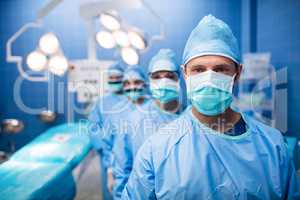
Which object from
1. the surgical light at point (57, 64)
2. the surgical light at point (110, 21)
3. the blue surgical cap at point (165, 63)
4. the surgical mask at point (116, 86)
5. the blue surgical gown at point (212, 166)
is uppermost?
the surgical light at point (110, 21)

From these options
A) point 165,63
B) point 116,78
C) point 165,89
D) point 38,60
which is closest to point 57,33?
point 38,60

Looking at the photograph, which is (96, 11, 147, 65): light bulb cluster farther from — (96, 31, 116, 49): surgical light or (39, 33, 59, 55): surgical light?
(39, 33, 59, 55): surgical light

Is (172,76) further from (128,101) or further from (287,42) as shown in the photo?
(287,42)

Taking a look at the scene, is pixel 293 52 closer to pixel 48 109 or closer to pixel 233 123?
pixel 233 123

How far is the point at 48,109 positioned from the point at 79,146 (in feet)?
3.87

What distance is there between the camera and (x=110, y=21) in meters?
2.76

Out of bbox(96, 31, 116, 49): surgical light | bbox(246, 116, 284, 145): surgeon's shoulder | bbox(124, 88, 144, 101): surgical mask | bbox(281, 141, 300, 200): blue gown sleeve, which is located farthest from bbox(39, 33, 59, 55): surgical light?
bbox(281, 141, 300, 200): blue gown sleeve

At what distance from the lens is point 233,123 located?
39.3 inches

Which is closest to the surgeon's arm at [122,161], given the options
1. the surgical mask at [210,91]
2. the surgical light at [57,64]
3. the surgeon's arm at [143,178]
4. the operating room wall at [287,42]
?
the surgeon's arm at [143,178]

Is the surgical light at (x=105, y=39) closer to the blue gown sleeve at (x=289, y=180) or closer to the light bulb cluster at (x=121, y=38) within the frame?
the light bulb cluster at (x=121, y=38)

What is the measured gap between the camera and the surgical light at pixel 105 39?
9.32ft

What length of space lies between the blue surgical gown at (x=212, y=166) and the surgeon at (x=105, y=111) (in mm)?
1326

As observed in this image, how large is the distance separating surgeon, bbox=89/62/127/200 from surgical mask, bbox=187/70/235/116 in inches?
52.5

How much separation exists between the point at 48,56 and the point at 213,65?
225 cm
